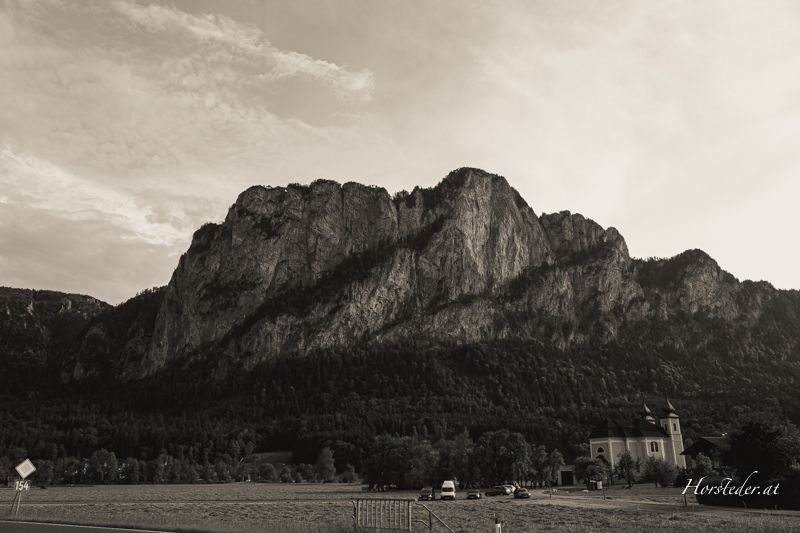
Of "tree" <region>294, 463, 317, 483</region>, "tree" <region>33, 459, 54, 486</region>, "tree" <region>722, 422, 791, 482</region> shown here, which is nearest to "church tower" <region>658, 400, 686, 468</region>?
"tree" <region>294, 463, 317, 483</region>

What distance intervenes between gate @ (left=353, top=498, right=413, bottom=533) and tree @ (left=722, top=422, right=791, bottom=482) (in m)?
38.8

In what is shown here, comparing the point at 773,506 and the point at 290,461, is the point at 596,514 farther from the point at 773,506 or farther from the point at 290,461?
the point at 290,461

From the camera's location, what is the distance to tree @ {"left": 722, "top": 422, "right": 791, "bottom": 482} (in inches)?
2245

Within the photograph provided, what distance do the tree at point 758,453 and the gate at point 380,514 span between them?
3879cm

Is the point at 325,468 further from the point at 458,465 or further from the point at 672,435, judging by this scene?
the point at 672,435

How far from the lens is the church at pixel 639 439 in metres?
135

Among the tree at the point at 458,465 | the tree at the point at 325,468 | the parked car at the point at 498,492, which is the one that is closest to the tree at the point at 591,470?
the tree at the point at 458,465

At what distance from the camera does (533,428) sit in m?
185

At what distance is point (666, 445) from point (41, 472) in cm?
12962

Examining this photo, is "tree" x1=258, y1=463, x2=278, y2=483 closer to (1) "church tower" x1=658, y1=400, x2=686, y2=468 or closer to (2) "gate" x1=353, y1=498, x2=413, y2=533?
(1) "church tower" x1=658, y1=400, x2=686, y2=468

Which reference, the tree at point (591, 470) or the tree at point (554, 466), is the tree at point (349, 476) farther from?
the tree at point (591, 470)

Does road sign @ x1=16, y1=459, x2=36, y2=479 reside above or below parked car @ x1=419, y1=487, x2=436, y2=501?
above

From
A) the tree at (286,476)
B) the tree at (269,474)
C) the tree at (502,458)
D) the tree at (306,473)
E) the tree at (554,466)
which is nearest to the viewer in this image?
the tree at (502,458)

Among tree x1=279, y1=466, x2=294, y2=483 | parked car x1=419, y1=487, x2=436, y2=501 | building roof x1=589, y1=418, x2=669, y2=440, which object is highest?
building roof x1=589, y1=418, x2=669, y2=440
